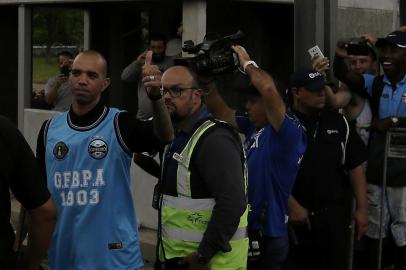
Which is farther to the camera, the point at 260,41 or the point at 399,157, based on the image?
the point at 260,41

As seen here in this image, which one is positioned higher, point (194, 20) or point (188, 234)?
point (194, 20)

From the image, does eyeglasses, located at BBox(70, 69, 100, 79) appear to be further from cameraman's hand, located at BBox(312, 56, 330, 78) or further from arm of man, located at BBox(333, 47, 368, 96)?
arm of man, located at BBox(333, 47, 368, 96)

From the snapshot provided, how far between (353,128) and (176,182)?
6.86 feet

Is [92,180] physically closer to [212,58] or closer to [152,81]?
[152,81]

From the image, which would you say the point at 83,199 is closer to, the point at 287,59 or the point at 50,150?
the point at 50,150

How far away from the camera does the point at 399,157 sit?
6023 mm

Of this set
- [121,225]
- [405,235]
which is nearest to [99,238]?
[121,225]

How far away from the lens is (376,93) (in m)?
6.06

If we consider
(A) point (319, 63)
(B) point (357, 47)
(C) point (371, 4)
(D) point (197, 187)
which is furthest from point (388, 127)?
(C) point (371, 4)

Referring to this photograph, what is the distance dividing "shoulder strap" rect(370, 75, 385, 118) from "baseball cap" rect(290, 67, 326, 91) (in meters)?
0.84

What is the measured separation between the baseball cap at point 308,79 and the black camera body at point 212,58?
2.27 ft

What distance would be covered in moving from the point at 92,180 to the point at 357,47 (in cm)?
266

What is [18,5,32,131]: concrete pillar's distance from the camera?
10.0 meters

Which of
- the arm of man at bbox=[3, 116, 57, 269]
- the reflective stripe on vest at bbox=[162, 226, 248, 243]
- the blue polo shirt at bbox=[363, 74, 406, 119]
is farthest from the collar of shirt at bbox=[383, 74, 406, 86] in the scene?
the arm of man at bbox=[3, 116, 57, 269]
